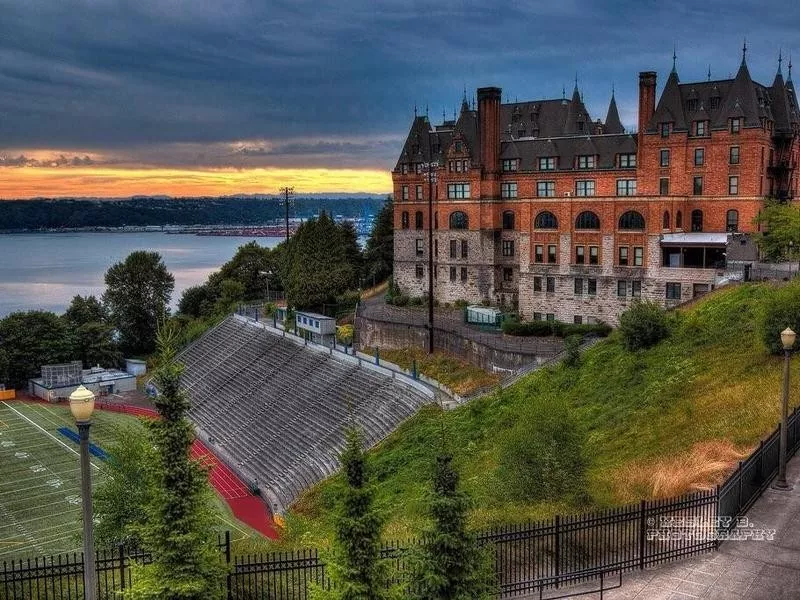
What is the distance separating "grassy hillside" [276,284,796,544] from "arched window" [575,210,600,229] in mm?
12772

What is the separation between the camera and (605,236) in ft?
174

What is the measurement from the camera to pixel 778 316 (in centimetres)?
2842

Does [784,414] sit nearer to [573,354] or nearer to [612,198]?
[573,354]

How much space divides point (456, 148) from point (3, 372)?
1885 inches

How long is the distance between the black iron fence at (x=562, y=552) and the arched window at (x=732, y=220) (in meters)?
39.7

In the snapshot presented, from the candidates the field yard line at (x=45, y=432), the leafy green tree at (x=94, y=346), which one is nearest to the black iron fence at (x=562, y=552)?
the field yard line at (x=45, y=432)

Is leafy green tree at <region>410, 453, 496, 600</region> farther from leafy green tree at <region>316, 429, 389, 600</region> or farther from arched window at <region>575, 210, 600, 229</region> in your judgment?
arched window at <region>575, 210, 600, 229</region>

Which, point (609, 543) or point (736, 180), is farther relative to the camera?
point (736, 180)

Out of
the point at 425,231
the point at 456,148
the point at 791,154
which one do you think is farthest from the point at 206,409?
the point at 791,154

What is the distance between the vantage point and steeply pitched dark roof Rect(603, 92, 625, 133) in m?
68.7

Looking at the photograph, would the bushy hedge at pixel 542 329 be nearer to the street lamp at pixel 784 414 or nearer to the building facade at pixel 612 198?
the building facade at pixel 612 198

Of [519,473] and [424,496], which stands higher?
[424,496]

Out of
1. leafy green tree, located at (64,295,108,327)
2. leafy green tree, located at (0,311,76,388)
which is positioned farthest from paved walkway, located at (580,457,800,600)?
leafy green tree, located at (64,295,108,327)

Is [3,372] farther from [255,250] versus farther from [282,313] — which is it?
[255,250]
